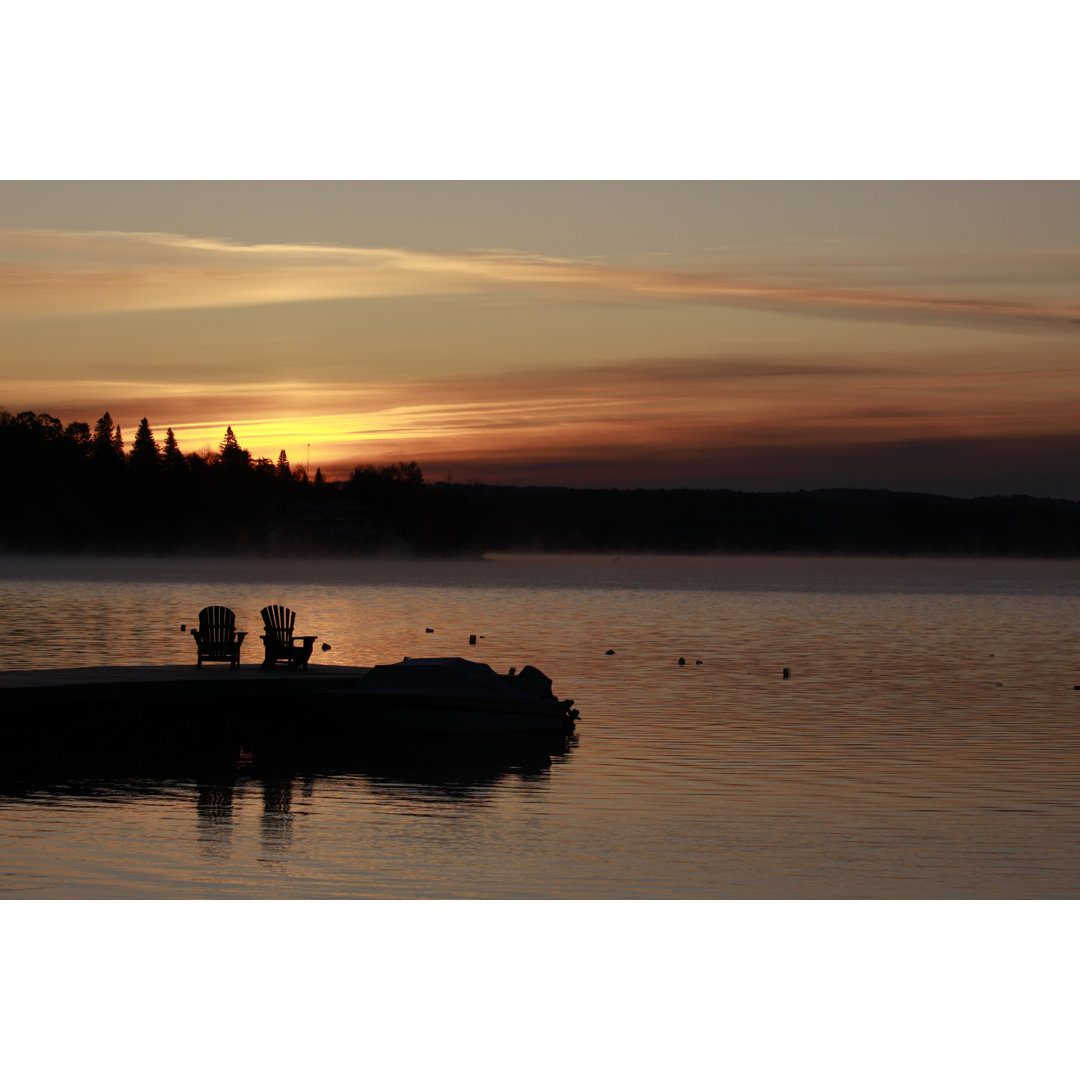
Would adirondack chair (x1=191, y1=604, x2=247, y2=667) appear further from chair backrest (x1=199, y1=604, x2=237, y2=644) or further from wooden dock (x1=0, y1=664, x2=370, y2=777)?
wooden dock (x1=0, y1=664, x2=370, y2=777)

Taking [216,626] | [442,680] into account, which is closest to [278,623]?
[216,626]

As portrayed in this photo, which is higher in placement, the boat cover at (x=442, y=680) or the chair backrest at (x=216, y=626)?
the chair backrest at (x=216, y=626)

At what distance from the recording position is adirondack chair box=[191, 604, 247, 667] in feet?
110

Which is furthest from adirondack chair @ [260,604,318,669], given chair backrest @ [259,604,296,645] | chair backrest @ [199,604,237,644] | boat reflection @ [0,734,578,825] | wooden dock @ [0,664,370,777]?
boat reflection @ [0,734,578,825]

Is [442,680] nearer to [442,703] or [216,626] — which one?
[442,703]

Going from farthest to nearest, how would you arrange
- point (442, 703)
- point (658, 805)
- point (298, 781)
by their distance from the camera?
point (442, 703)
point (298, 781)
point (658, 805)

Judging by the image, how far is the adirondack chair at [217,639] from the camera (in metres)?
33.5

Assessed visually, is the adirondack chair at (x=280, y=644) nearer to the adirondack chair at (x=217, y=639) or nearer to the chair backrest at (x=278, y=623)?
the chair backrest at (x=278, y=623)

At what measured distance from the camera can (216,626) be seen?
33938 millimetres

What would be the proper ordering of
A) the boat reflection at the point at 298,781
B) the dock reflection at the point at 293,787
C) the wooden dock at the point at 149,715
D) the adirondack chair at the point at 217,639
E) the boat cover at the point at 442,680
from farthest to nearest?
the adirondack chair at the point at 217,639 < the boat cover at the point at 442,680 < the wooden dock at the point at 149,715 < the boat reflection at the point at 298,781 < the dock reflection at the point at 293,787

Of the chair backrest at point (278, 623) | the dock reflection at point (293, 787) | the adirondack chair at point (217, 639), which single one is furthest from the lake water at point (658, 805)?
the chair backrest at point (278, 623)

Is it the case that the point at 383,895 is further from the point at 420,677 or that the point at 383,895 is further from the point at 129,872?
the point at 420,677

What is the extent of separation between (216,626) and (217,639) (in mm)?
320

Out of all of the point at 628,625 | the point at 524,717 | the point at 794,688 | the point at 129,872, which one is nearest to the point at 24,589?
the point at 628,625
